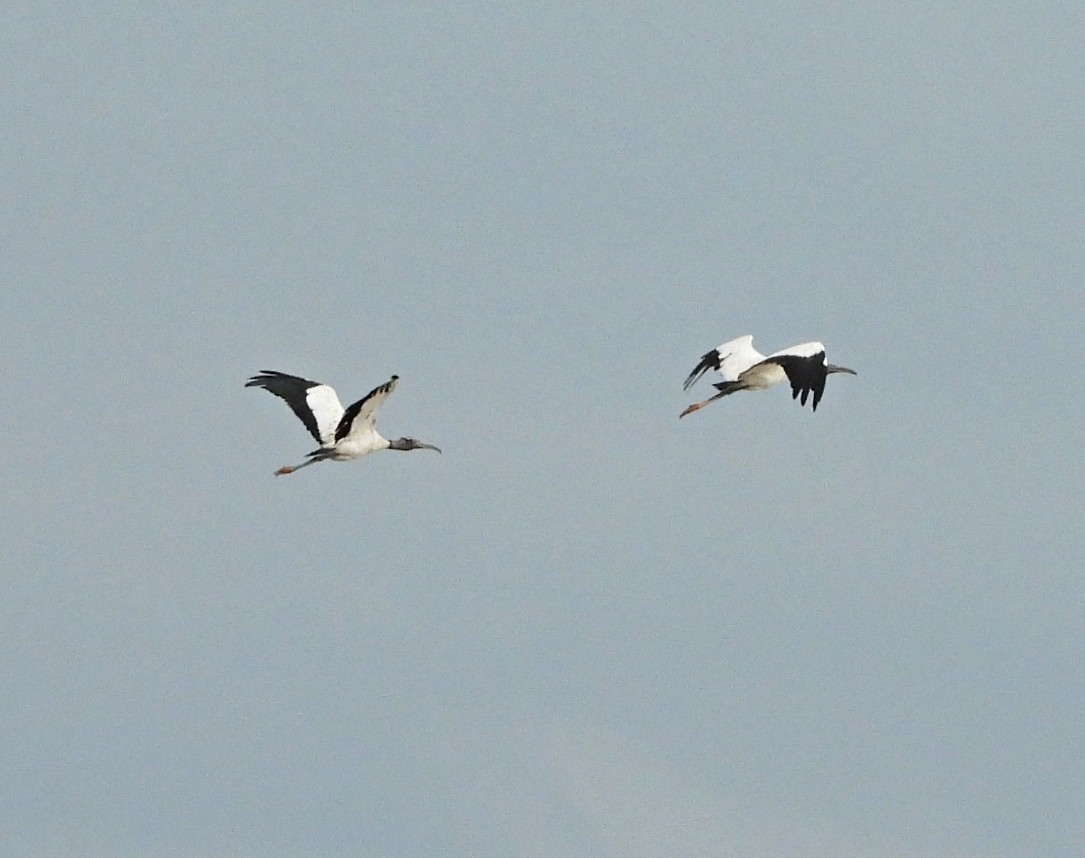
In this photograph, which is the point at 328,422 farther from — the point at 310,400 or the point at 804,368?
the point at 804,368

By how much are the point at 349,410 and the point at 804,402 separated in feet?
28.5

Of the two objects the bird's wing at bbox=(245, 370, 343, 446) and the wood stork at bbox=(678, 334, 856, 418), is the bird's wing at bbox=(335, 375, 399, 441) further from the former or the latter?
the wood stork at bbox=(678, 334, 856, 418)

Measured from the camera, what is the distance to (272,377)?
4812 cm

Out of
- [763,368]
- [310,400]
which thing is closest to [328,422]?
[310,400]

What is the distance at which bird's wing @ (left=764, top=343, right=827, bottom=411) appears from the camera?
150 ft

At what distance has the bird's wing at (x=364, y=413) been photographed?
4138 centimetres

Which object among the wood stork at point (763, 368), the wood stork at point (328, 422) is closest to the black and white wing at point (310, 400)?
the wood stork at point (328, 422)

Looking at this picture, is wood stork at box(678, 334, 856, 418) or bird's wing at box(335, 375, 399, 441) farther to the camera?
wood stork at box(678, 334, 856, 418)

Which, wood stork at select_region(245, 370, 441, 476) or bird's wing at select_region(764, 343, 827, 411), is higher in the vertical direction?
bird's wing at select_region(764, 343, 827, 411)

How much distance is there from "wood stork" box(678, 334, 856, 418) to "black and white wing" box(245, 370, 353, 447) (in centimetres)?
787

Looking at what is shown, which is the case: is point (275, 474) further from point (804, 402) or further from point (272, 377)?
point (804, 402)

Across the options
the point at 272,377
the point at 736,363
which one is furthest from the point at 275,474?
the point at 736,363

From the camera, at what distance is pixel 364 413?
44312 millimetres

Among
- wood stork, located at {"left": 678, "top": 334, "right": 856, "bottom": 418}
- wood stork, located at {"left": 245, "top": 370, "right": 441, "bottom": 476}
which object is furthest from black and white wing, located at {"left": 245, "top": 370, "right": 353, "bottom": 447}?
wood stork, located at {"left": 678, "top": 334, "right": 856, "bottom": 418}
